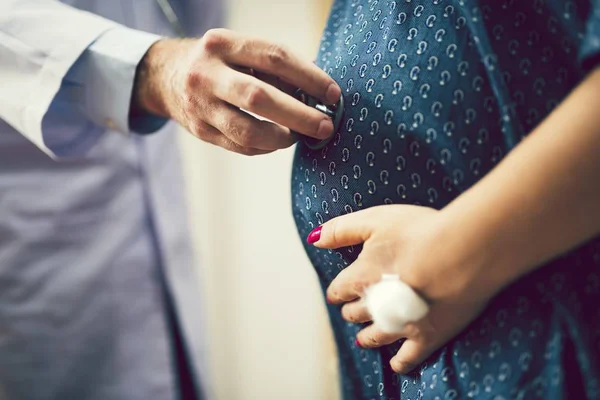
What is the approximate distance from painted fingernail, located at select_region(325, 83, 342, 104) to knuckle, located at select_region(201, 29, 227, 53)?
110 millimetres

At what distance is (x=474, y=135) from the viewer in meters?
0.38

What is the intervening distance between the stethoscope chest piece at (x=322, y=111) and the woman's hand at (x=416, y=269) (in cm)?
8

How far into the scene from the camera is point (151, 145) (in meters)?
0.93

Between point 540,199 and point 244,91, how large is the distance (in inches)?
10.2

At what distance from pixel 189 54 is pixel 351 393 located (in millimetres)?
418

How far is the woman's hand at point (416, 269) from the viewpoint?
344mm

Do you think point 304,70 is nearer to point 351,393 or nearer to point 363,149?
point 363,149

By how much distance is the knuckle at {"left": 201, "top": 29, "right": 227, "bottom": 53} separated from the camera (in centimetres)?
47

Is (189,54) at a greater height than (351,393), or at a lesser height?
greater

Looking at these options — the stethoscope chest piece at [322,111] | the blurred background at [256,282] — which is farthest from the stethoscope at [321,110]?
the blurred background at [256,282]

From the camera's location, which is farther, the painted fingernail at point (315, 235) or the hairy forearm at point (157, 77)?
the hairy forearm at point (157, 77)

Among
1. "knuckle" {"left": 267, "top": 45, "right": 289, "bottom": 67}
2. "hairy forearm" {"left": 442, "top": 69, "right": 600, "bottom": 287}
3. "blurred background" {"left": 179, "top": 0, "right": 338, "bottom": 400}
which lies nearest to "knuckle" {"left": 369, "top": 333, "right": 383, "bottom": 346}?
"hairy forearm" {"left": 442, "top": 69, "right": 600, "bottom": 287}

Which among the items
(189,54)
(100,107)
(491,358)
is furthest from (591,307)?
(100,107)

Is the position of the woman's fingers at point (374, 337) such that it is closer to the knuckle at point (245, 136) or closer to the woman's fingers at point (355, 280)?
the woman's fingers at point (355, 280)
